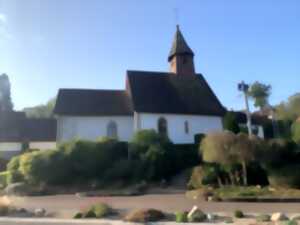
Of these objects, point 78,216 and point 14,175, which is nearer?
point 78,216

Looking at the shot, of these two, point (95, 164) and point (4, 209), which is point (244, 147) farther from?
point (4, 209)

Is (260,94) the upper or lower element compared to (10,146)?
upper

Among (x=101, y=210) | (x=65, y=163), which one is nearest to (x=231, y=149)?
A: (x=101, y=210)

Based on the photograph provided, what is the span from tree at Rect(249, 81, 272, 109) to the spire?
2635cm

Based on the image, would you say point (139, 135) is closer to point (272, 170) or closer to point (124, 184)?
point (124, 184)

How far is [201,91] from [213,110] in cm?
275

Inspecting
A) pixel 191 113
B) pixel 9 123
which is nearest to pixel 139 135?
pixel 191 113

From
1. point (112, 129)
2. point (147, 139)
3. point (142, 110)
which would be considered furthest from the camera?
point (112, 129)

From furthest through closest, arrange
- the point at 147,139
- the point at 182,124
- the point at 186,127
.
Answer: the point at 186,127
the point at 182,124
the point at 147,139

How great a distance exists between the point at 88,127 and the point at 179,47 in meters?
13.5

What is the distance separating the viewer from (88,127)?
1203 inches

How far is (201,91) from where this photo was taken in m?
34.5

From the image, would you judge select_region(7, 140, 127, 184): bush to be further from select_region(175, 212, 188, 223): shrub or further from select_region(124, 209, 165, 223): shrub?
select_region(175, 212, 188, 223): shrub

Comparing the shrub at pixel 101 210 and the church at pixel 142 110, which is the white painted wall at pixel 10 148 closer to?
the church at pixel 142 110
